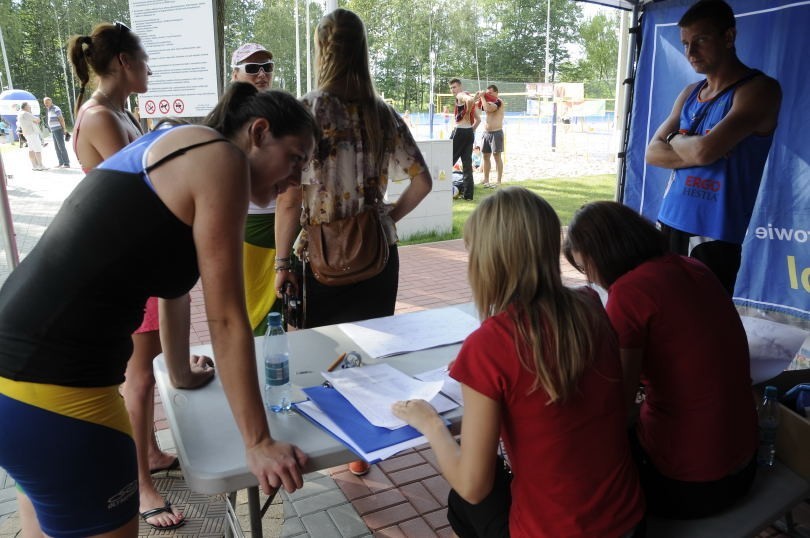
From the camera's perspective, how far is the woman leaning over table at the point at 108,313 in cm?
110

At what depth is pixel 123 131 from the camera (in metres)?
2.14

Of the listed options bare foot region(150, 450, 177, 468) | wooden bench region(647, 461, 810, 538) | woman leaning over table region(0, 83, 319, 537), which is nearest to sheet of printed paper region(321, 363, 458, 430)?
woman leaning over table region(0, 83, 319, 537)

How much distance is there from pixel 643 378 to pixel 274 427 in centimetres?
97

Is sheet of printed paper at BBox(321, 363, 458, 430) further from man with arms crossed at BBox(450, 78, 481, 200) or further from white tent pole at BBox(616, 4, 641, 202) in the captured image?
man with arms crossed at BBox(450, 78, 481, 200)

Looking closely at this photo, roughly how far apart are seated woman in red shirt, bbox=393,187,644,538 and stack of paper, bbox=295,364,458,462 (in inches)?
3.2

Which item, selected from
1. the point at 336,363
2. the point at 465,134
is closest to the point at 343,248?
the point at 336,363

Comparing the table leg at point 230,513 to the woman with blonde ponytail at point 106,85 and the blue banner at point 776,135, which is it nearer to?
the woman with blonde ponytail at point 106,85

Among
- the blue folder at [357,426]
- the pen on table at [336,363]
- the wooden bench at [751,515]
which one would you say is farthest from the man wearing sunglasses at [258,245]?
the wooden bench at [751,515]

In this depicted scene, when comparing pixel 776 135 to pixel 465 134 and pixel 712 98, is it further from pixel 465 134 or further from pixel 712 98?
pixel 465 134

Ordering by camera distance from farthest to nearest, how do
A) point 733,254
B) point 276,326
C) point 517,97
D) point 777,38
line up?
point 517,97 < point 777,38 < point 733,254 < point 276,326

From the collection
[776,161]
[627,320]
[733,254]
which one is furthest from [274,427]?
[776,161]

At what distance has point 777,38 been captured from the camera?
3.21 m

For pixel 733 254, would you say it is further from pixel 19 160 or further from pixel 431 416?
pixel 19 160

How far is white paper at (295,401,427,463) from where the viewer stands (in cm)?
124
